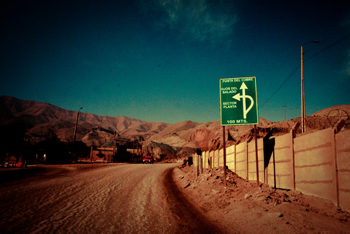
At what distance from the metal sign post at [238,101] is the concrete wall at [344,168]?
3996 millimetres

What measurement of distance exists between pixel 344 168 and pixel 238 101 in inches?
195

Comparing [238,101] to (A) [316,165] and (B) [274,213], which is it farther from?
(B) [274,213]

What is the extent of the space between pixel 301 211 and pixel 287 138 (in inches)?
106

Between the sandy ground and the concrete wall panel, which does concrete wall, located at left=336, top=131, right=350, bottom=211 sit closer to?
the sandy ground

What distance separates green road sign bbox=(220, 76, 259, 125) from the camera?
27.4ft

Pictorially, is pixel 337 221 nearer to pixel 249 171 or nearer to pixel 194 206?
pixel 194 206

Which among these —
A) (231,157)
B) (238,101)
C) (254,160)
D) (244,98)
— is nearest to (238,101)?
(238,101)

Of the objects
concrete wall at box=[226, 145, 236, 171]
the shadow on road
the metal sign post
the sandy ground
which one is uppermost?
the metal sign post

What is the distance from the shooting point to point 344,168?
4066 millimetres

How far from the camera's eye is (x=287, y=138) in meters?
6.56

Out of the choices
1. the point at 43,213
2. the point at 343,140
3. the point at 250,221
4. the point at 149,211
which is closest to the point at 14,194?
the point at 43,213

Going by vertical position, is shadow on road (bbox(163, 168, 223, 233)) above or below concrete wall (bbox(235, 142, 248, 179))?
below

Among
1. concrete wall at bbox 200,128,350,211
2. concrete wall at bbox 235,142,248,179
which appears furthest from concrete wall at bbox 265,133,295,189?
concrete wall at bbox 235,142,248,179

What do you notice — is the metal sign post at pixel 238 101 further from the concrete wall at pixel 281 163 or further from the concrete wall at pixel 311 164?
the concrete wall at pixel 281 163
